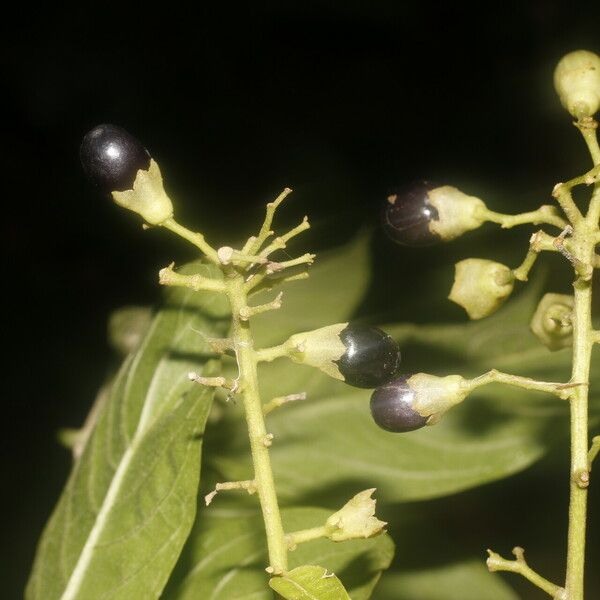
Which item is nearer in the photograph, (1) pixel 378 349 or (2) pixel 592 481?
(1) pixel 378 349

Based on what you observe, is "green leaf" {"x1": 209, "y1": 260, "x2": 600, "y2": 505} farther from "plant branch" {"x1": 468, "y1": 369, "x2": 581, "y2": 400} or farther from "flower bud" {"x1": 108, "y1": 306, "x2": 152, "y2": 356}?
"plant branch" {"x1": 468, "y1": 369, "x2": 581, "y2": 400}

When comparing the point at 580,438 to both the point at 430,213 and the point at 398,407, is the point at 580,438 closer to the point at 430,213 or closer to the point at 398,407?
the point at 398,407

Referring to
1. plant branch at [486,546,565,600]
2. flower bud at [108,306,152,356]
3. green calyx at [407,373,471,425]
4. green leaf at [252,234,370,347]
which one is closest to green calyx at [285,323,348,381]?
green calyx at [407,373,471,425]

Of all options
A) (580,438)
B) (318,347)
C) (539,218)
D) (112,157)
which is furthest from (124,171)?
(580,438)

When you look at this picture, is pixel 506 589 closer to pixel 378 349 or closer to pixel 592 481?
pixel 592 481

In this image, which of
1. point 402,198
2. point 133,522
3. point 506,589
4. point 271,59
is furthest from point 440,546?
point 271,59

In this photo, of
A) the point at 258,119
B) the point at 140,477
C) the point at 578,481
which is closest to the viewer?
the point at 578,481
